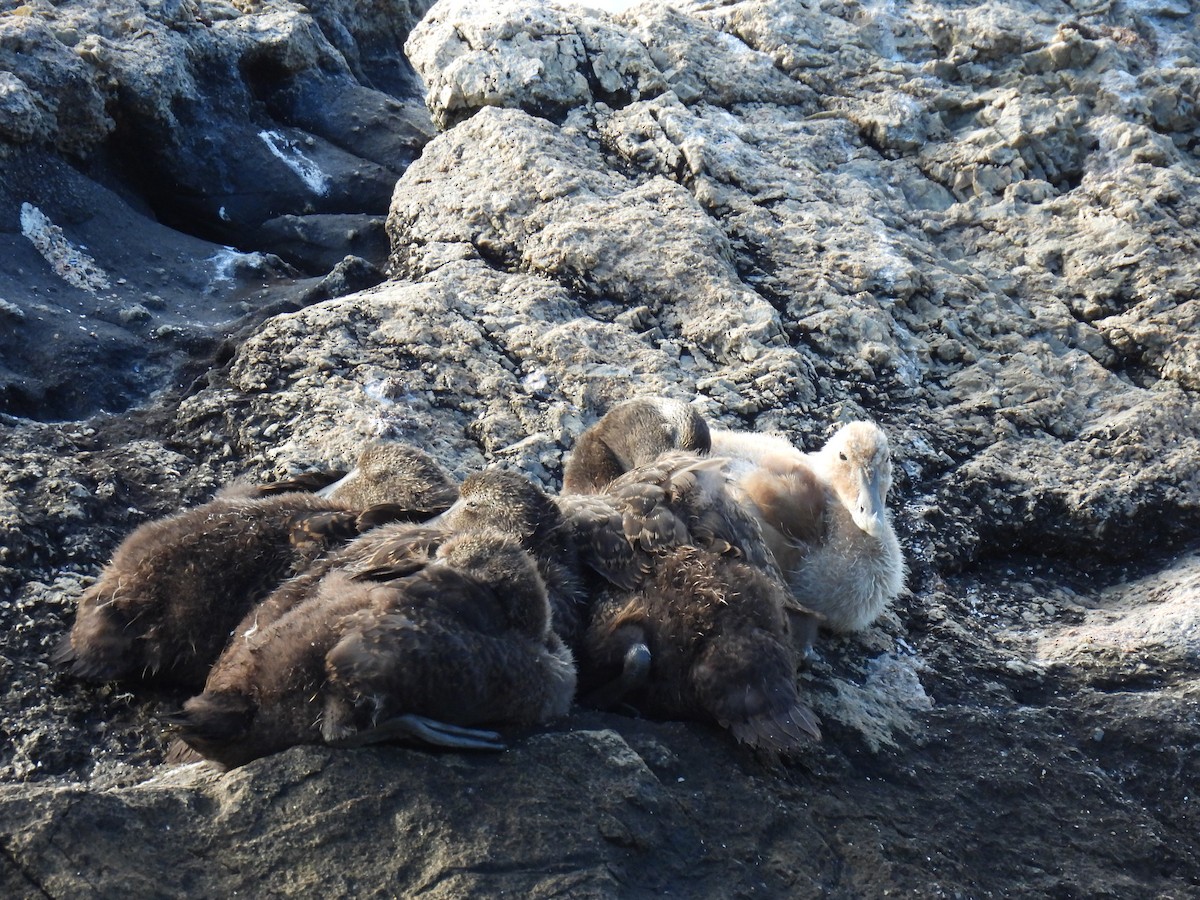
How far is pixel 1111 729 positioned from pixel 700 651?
179 cm

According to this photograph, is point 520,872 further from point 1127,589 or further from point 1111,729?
point 1127,589

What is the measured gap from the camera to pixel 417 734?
12.4 ft

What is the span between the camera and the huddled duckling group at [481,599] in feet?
12.6

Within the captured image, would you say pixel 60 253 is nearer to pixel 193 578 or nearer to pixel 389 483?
pixel 389 483

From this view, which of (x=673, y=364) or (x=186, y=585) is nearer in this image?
(x=186, y=585)

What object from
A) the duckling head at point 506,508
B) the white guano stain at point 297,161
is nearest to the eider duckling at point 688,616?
the duckling head at point 506,508

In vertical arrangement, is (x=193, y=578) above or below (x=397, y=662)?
below

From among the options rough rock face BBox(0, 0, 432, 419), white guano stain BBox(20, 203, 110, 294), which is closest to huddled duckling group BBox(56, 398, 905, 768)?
rough rock face BBox(0, 0, 432, 419)

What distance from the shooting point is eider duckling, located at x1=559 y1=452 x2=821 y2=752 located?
4328 millimetres

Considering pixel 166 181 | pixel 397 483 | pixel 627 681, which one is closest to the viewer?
pixel 627 681

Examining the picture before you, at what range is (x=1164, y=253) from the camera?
7410mm

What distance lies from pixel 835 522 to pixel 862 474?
292 millimetres

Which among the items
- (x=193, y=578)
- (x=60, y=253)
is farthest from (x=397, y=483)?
(x=60, y=253)

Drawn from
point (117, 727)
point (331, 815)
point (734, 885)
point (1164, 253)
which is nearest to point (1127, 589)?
point (1164, 253)
